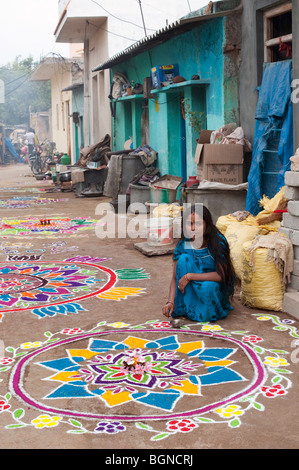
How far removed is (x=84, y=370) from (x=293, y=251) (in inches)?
88.0

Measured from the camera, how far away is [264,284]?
531cm

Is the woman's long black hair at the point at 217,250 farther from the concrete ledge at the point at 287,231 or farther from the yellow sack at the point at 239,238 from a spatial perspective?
the yellow sack at the point at 239,238

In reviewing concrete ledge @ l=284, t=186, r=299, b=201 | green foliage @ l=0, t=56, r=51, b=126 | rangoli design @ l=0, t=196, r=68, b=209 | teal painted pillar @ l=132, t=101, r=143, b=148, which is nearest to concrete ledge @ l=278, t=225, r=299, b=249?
concrete ledge @ l=284, t=186, r=299, b=201

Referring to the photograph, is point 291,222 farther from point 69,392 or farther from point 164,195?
point 164,195

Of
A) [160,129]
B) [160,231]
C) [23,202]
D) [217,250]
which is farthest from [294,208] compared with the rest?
[23,202]

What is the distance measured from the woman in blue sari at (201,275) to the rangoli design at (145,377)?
0.15 metres

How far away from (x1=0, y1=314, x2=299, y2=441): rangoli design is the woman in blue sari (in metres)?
0.15

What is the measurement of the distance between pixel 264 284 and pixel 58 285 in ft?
7.36

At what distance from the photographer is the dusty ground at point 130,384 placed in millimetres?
3125

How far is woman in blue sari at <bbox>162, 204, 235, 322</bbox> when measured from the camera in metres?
4.94

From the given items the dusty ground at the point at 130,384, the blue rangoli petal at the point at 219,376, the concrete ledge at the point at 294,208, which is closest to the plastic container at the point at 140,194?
the dusty ground at the point at 130,384

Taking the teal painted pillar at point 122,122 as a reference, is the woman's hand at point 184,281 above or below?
below

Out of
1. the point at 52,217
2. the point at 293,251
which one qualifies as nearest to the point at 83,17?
the point at 52,217

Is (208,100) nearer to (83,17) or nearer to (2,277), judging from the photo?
(2,277)
